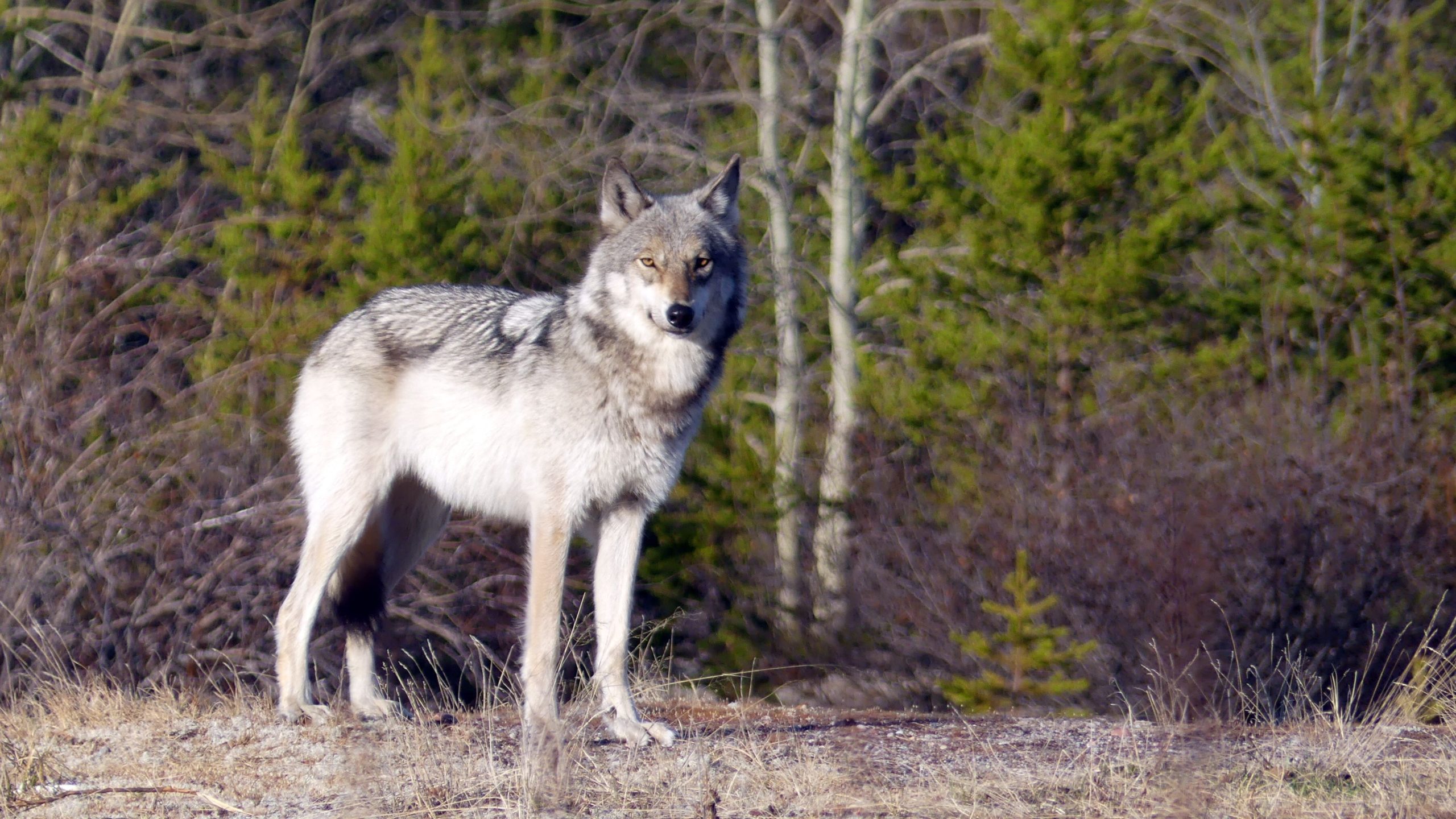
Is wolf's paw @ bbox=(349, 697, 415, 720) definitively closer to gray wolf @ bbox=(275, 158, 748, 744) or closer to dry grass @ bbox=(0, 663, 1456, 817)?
gray wolf @ bbox=(275, 158, 748, 744)

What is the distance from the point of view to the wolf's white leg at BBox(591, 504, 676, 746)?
538 cm

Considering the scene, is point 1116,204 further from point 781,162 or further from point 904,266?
point 781,162

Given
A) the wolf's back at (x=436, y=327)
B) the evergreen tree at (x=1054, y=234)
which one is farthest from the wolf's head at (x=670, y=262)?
the evergreen tree at (x=1054, y=234)

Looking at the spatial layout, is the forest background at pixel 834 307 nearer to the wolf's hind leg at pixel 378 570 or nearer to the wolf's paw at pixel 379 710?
the wolf's hind leg at pixel 378 570

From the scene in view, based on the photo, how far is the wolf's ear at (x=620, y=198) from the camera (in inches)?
225

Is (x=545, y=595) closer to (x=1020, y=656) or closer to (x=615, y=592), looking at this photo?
(x=615, y=592)

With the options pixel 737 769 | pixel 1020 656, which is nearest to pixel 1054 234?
pixel 1020 656

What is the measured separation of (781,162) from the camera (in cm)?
1473

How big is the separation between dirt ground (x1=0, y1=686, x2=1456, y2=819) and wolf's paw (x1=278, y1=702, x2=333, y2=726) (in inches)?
2.3

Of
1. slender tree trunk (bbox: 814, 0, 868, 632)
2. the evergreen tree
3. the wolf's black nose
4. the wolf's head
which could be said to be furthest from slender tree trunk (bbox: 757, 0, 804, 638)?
the wolf's black nose

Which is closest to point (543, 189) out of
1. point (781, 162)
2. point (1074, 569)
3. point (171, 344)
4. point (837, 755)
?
point (781, 162)

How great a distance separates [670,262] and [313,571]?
6.54ft

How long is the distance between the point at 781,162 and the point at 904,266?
2.05 meters

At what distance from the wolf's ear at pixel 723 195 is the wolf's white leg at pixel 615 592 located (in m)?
1.27
